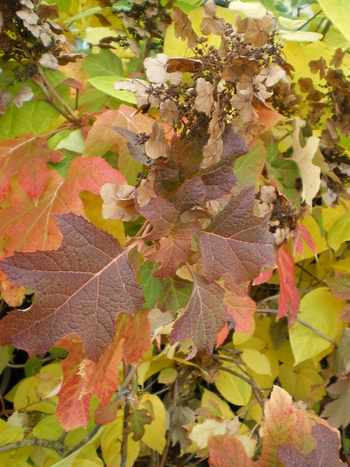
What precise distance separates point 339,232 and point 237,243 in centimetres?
43

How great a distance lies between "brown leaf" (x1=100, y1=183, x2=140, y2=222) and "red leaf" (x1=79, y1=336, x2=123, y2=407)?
13cm

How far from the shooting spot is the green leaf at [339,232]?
0.69 m

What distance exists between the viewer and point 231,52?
34 cm

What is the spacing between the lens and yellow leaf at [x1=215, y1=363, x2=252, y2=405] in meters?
0.83

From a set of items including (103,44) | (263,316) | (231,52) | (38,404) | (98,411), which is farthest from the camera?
(263,316)

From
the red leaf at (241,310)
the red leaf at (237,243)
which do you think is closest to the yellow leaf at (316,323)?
the red leaf at (241,310)

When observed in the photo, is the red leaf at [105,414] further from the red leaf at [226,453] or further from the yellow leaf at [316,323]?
the yellow leaf at [316,323]

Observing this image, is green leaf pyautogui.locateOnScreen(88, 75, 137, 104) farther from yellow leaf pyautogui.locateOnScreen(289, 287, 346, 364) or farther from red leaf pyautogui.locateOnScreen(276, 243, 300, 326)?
yellow leaf pyautogui.locateOnScreen(289, 287, 346, 364)

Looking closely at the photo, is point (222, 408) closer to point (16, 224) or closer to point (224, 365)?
point (224, 365)

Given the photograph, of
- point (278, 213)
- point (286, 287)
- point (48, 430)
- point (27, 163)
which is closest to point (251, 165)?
point (278, 213)

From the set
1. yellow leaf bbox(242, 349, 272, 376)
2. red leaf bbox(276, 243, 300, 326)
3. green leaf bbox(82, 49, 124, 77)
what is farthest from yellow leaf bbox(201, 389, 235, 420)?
green leaf bbox(82, 49, 124, 77)

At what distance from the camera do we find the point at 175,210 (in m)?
0.33

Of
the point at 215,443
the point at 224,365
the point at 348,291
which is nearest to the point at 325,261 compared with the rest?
the point at 348,291

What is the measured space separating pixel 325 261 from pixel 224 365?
1.08ft
